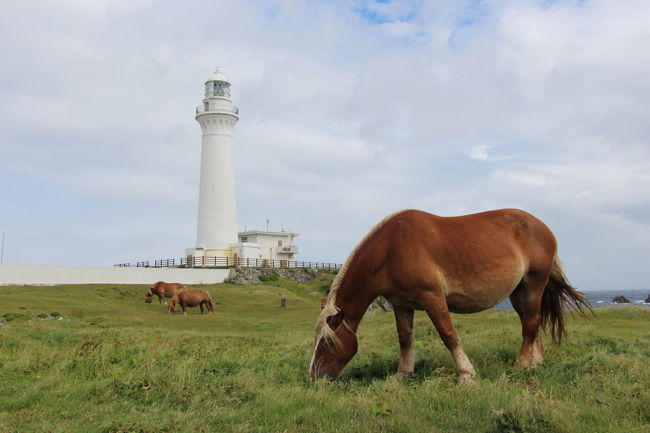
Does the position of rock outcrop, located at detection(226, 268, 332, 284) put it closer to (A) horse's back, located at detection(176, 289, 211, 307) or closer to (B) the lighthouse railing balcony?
(B) the lighthouse railing balcony

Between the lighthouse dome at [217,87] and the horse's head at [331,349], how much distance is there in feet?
168

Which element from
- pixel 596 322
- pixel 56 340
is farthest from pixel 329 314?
pixel 596 322

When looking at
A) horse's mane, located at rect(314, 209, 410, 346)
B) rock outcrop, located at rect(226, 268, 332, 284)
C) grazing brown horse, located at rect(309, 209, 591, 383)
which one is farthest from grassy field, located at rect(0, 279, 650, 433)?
rock outcrop, located at rect(226, 268, 332, 284)

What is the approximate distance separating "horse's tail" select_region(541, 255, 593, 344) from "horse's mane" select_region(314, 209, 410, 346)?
3.18 meters

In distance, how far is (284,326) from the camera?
21281 millimetres

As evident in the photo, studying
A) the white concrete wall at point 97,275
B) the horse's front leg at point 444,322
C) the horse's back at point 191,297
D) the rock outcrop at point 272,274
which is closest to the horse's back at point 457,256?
the horse's front leg at point 444,322

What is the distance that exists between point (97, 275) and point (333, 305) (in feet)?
120

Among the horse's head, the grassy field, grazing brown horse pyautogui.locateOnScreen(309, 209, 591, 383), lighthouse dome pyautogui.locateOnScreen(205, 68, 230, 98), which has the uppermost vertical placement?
lighthouse dome pyautogui.locateOnScreen(205, 68, 230, 98)

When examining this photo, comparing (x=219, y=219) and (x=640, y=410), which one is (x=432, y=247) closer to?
(x=640, y=410)

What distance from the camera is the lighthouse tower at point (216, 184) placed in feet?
178

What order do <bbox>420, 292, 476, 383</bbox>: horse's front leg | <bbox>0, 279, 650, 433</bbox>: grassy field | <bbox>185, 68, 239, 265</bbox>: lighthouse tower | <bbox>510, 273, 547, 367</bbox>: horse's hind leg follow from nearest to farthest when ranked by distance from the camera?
<bbox>0, 279, 650, 433</bbox>: grassy field, <bbox>420, 292, 476, 383</bbox>: horse's front leg, <bbox>510, 273, 547, 367</bbox>: horse's hind leg, <bbox>185, 68, 239, 265</bbox>: lighthouse tower

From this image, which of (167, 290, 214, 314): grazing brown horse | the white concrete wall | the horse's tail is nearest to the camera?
the horse's tail

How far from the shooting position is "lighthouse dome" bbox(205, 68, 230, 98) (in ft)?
184

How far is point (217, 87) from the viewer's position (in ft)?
185
